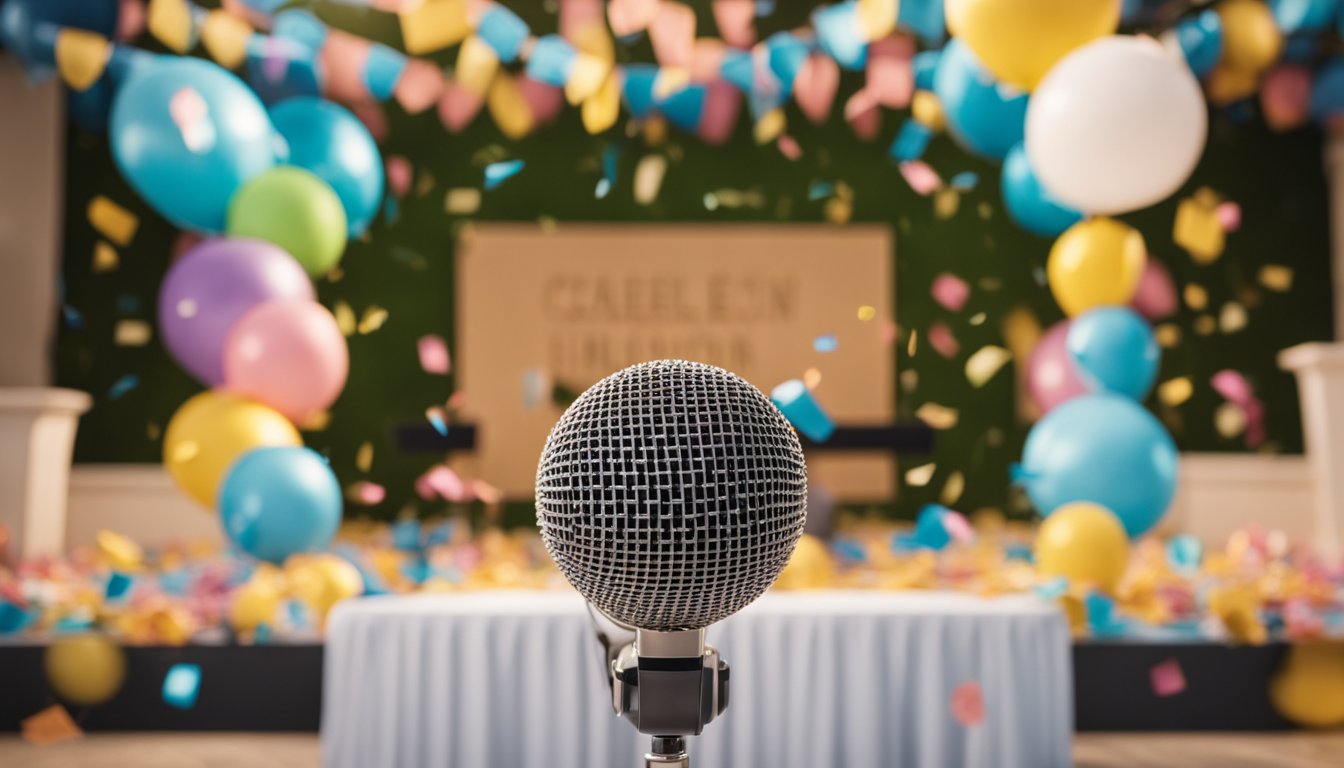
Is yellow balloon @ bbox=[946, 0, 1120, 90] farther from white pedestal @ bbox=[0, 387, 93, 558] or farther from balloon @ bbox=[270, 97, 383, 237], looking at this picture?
white pedestal @ bbox=[0, 387, 93, 558]

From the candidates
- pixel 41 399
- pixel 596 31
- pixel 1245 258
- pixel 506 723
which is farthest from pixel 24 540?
pixel 1245 258

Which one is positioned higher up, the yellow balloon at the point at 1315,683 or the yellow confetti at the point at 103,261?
the yellow confetti at the point at 103,261

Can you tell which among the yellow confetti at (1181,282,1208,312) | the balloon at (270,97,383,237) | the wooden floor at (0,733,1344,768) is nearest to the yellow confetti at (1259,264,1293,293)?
the yellow confetti at (1181,282,1208,312)

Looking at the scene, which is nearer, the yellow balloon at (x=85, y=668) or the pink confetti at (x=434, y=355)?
the yellow balloon at (x=85, y=668)

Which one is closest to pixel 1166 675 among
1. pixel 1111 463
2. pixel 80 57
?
pixel 1111 463

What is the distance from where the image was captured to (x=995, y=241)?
21.0ft

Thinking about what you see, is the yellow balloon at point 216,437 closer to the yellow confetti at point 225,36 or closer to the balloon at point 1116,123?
the yellow confetti at point 225,36

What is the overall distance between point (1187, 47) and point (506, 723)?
3338 millimetres

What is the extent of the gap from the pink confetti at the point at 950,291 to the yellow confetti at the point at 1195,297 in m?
1.22

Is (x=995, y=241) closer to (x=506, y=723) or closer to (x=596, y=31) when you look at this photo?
(x=596, y=31)

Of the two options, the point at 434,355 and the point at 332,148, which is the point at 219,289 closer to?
the point at 332,148

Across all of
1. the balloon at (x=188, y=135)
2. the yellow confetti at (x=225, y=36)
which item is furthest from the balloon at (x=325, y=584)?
the yellow confetti at (x=225, y=36)

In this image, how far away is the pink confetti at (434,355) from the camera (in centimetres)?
612

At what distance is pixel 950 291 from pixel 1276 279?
5.86 ft
